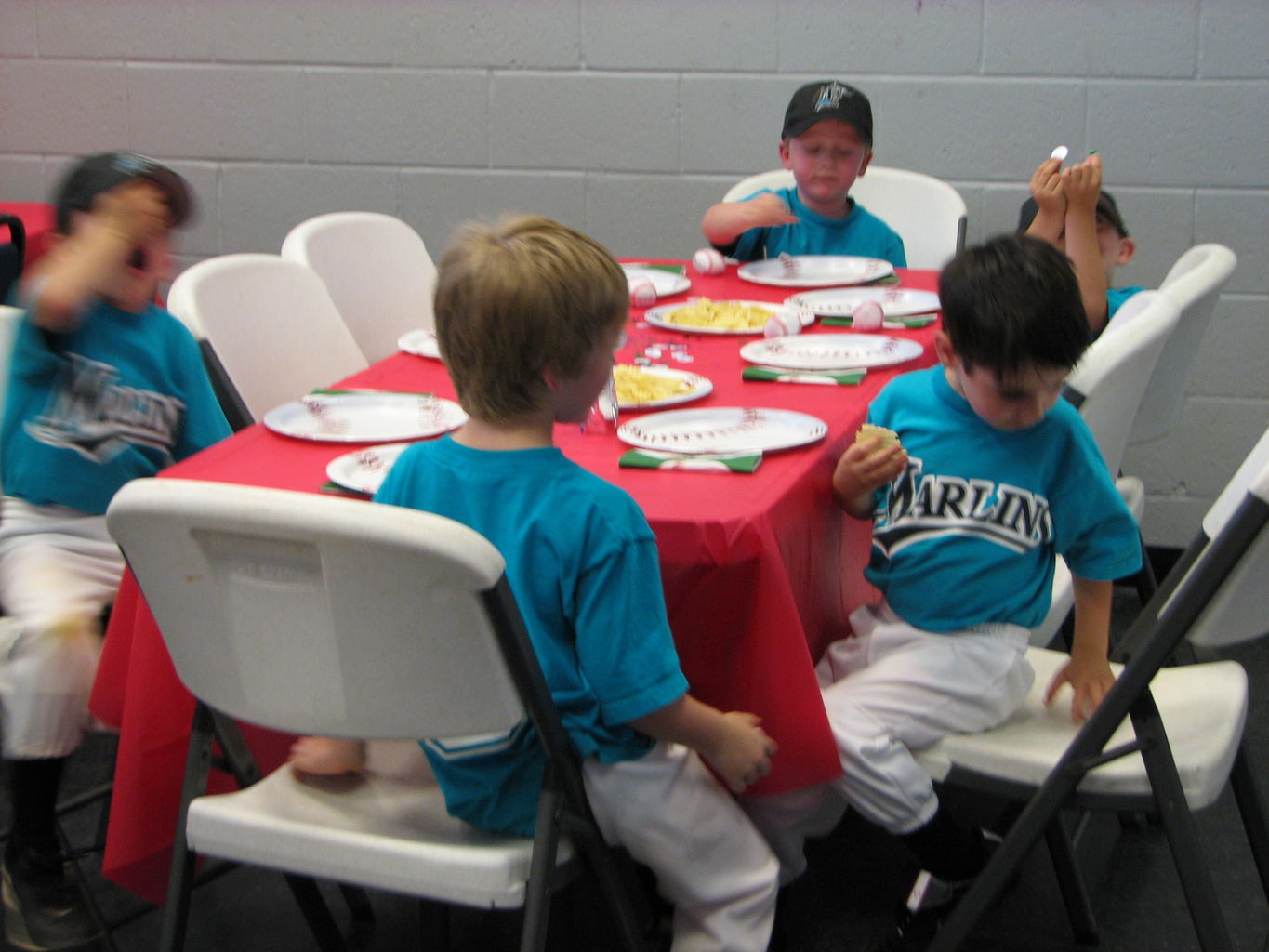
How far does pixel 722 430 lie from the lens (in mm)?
1610

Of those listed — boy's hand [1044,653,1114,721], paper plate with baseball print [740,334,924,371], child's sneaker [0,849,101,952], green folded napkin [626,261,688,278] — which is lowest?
child's sneaker [0,849,101,952]

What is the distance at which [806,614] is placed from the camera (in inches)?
60.3

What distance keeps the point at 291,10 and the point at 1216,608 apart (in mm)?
2938

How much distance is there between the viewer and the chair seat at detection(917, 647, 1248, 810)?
134 cm

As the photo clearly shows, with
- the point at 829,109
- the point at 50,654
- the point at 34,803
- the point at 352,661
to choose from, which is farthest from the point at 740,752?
the point at 829,109

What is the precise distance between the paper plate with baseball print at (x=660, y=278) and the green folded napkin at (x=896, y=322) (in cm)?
34

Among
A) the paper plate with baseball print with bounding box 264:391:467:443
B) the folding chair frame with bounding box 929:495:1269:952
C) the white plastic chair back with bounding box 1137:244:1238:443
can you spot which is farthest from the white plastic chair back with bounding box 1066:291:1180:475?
the paper plate with baseball print with bounding box 264:391:467:443

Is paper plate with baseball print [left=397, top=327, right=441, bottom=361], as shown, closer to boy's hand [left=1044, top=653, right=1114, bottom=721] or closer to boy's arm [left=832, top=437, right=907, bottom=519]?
boy's arm [left=832, top=437, right=907, bottom=519]

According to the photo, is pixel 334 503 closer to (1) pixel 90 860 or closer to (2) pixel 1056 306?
(2) pixel 1056 306

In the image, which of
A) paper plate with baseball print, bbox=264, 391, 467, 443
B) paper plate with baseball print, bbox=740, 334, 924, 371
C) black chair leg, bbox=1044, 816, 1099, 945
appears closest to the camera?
paper plate with baseball print, bbox=264, 391, 467, 443

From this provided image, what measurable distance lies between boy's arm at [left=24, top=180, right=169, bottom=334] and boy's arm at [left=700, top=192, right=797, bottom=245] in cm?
122

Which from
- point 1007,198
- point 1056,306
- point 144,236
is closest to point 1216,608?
point 1056,306

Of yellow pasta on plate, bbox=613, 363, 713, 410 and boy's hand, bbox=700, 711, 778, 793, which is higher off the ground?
yellow pasta on plate, bbox=613, 363, 713, 410

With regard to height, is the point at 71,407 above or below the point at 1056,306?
below
